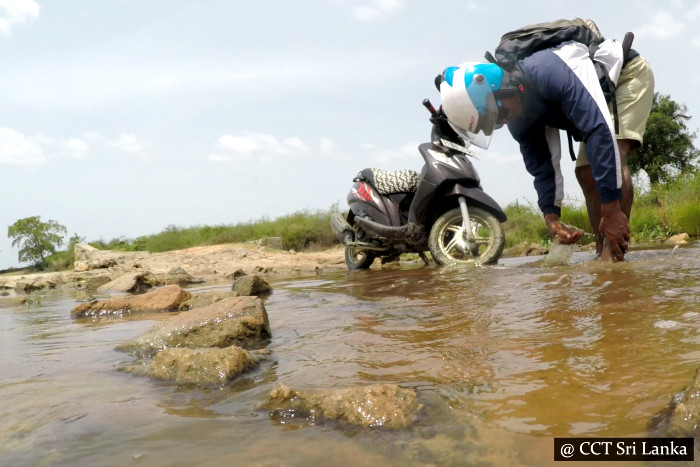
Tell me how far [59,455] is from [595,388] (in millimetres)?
1191

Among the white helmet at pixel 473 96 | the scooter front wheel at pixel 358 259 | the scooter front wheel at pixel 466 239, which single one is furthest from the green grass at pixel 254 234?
the white helmet at pixel 473 96

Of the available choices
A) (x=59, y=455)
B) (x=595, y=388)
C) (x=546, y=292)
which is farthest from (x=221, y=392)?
(x=546, y=292)

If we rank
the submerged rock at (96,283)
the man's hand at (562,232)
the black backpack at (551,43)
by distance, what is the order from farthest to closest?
the submerged rock at (96,283) → the man's hand at (562,232) → the black backpack at (551,43)

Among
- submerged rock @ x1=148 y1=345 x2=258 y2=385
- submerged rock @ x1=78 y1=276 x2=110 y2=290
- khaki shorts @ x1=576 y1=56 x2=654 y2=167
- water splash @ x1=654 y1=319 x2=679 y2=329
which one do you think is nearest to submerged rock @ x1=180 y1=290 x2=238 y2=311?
submerged rock @ x1=148 y1=345 x2=258 y2=385

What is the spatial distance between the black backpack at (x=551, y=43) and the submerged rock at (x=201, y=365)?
2.61 metres

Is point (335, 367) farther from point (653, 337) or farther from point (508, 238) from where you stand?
point (508, 238)

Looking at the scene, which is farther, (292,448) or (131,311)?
(131,311)

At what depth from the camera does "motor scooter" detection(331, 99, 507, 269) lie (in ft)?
16.5

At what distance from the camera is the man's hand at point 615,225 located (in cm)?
328

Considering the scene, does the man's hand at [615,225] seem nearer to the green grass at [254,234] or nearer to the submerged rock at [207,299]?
the submerged rock at [207,299]

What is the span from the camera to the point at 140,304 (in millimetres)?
3953

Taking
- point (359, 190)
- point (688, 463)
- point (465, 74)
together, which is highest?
point (465, 74)

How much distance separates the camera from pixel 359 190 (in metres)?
6.48

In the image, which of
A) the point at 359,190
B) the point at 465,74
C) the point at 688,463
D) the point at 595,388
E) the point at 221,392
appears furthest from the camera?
the point at 359,190
